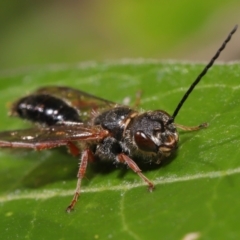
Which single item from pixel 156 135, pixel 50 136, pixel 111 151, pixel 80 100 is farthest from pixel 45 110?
pixel 156 135

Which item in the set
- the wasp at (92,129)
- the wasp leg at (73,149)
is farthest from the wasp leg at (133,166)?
the wasp leg at (73,149)

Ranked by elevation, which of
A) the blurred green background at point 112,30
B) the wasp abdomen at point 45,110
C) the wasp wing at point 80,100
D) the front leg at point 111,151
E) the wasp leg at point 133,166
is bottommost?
the blurred green background at point 112,30

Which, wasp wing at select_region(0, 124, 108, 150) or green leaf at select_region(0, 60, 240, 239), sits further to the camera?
wasp wing at select_region(0, 124, 108, 150)

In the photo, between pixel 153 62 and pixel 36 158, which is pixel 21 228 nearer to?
pixel 36 158

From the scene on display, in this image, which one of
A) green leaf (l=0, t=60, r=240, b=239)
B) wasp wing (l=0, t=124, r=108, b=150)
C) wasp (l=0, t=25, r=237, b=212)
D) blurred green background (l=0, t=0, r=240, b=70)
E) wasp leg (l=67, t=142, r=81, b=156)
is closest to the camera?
green leaf (l=0, t=60, r=240, b=239)

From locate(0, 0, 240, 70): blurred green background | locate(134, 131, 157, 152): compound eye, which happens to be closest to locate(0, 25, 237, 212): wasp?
locate(134, 131, 157, 152): compound eye

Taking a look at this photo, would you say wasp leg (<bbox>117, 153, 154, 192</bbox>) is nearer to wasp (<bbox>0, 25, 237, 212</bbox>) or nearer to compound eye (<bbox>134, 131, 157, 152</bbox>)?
wasp (<bbox>0, 25, 237, 212</bbox>)

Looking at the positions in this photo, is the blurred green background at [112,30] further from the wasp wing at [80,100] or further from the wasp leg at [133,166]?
the wasp leg at [133,166]

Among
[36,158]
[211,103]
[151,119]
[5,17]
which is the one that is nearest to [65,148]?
[36,158]
